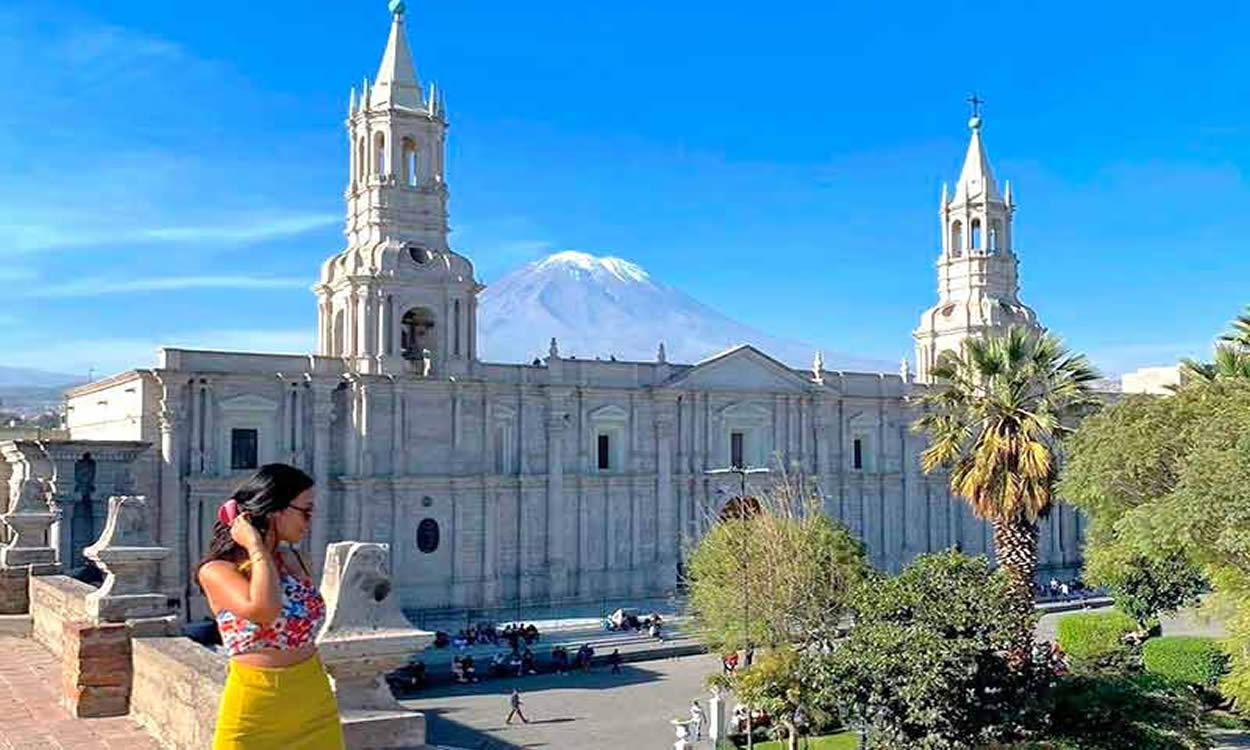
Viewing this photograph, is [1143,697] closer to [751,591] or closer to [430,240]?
[751,591]

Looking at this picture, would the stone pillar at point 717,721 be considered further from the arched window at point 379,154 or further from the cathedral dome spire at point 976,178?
the cathedral dome spire at point 976,178

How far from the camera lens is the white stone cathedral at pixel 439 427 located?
108ft

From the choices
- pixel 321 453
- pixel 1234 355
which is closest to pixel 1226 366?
pixel 1234 355

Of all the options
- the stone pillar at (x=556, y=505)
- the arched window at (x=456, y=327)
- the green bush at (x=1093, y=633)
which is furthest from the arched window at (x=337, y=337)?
the green bush at (x=1093, y=633)

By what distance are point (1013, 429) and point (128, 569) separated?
1772 cm

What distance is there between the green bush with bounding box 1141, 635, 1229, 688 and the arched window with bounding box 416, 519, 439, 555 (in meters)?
21.2

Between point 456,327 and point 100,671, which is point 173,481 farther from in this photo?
point 100,671

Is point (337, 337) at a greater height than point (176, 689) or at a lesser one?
greater

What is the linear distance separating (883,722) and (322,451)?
22.7 metres

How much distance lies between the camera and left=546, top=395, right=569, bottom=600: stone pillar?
37.8 m

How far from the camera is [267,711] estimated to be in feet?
14.1

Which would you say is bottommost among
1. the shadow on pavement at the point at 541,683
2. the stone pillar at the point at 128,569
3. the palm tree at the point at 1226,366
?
the shadow on pavement at the point at 541,683

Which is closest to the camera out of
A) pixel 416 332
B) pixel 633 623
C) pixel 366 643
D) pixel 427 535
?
pixel 366 643

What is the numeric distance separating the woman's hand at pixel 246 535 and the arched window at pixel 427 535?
32015 millimetres
